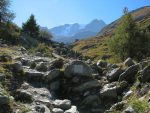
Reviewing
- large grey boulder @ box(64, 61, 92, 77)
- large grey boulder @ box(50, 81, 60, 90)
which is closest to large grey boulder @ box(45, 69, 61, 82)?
large grey boulder @ box(50, 81, 60, 90)

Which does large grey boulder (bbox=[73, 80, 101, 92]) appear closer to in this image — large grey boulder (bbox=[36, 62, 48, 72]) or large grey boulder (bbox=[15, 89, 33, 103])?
large grey boulder (bbox=[36, 62, 48, 72])

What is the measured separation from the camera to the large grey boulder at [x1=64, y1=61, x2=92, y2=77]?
23.7 metres

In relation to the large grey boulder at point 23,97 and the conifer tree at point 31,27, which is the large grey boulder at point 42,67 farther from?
the conifer tree at point 31,27

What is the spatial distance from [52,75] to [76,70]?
1.77 m

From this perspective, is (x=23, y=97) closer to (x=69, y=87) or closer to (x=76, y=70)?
(x=69, y=87)

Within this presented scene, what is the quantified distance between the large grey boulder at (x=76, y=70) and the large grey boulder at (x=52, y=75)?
546 mm

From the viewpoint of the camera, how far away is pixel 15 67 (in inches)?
928

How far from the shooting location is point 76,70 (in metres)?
23.7

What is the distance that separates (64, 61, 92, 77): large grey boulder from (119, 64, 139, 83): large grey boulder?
2629 millimetres

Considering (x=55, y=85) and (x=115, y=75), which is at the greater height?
(x=115, y=75)

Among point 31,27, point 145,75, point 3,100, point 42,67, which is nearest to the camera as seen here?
point 3,100

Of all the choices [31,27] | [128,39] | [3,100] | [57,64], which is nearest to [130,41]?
[128,39]

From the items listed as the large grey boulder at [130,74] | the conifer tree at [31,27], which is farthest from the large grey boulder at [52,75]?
the conifer tree at [31,27]

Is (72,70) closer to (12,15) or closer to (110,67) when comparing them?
(110,67)
